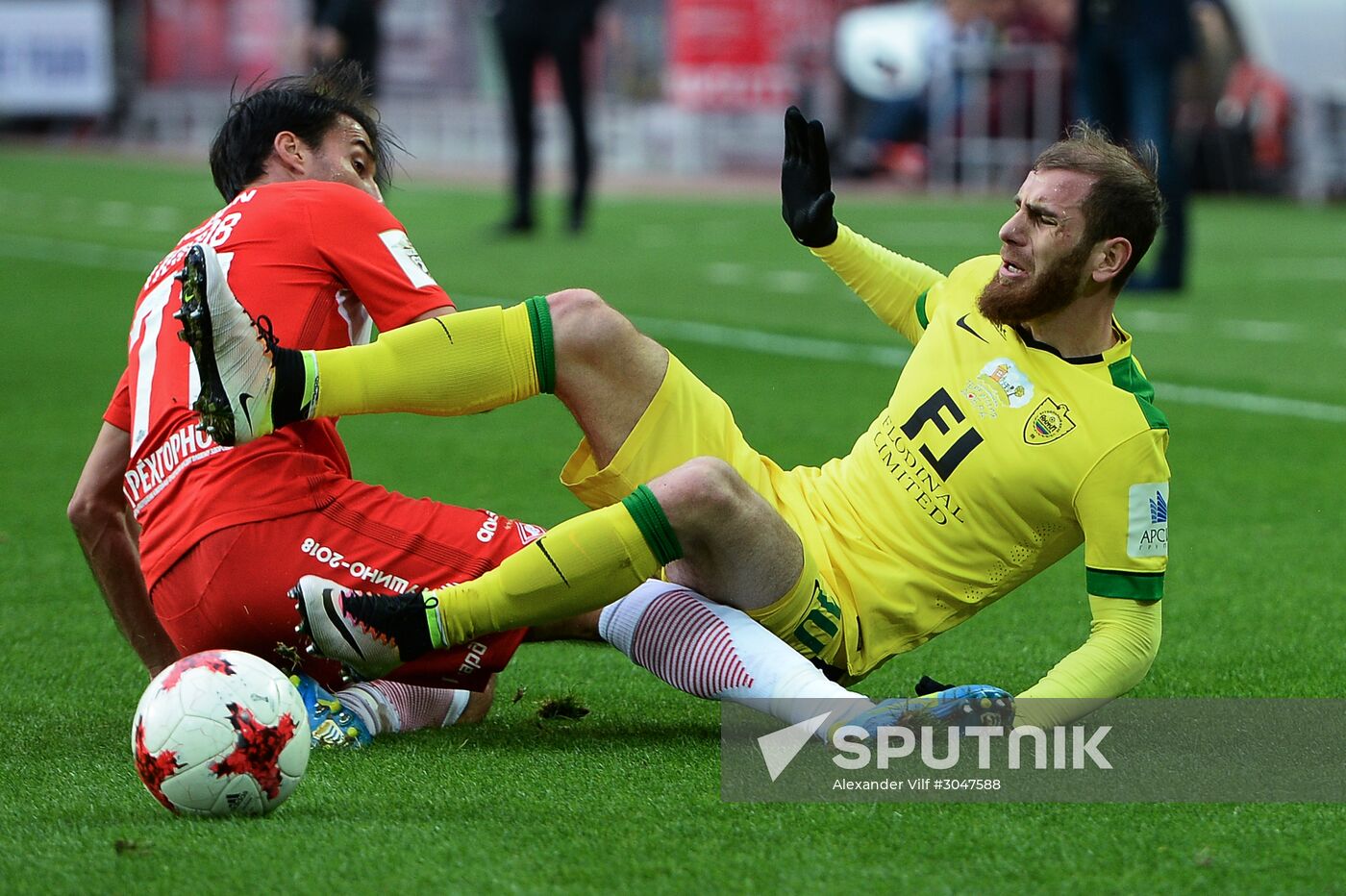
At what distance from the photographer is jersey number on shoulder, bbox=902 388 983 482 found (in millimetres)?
3836

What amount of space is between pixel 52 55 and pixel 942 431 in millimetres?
25241

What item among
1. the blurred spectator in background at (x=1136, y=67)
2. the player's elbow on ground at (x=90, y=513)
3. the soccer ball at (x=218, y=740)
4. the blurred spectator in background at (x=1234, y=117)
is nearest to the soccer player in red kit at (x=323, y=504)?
the player's elbow on ground at (x=90, y=513)

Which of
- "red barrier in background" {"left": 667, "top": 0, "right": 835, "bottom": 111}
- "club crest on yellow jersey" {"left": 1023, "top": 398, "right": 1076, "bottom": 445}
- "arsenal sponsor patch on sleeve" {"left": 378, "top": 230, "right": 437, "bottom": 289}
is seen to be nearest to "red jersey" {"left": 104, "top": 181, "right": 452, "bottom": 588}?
"arsenal sponsor patch on sleeve" {"left": 378, "top": 230, "right": 437, "bottom": 289}

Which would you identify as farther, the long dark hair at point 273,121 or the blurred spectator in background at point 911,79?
the blurred spectator in background at point 911,79

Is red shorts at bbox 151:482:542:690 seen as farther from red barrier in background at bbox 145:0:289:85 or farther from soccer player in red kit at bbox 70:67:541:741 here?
red barrier in background at bbox 145:0:289:85

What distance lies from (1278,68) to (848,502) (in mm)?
16549

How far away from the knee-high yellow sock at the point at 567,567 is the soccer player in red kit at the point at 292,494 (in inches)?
10.1

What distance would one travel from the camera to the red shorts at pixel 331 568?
3.68 metres

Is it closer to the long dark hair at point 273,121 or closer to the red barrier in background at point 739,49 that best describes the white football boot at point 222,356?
the long dark hair at point 273,121

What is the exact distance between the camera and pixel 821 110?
21500 mm

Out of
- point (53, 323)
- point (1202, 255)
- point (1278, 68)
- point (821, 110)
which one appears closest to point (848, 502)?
point (53, 323)

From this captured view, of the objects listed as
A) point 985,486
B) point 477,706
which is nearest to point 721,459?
point 985,486

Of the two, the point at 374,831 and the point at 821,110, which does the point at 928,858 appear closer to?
the point at 374,831

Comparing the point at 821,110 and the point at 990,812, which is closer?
the point at 990,812
